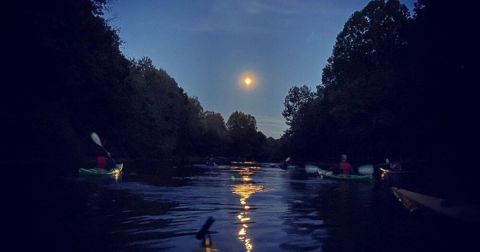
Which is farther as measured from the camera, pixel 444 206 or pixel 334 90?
pixel 334 90

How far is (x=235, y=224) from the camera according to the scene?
46.8 ft

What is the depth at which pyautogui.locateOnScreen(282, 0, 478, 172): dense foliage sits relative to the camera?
1439 inches

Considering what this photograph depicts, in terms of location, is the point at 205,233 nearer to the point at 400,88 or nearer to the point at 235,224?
the point at 235,224

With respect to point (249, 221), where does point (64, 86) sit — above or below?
above

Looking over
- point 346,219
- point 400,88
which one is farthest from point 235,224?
point 400,88

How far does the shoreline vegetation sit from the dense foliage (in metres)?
0.13

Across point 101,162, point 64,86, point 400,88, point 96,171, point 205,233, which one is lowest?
point 205,233

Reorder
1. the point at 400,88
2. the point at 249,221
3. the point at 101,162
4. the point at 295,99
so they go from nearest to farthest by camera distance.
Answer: the point at 249,221
the point at 101,162
the point at 400,88
the point at 295,99

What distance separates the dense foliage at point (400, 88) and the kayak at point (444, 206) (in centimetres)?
1794

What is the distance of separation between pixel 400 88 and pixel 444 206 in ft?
108

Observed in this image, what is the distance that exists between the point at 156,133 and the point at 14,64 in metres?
59.3

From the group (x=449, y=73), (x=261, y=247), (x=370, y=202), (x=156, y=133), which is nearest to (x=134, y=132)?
(x=156, y=133)

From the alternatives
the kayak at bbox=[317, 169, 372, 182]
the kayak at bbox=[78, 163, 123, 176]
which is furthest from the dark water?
the kayak at bbox=[317, 169, 372, 182]

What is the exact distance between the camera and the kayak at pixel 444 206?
595 inches
